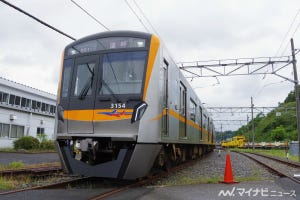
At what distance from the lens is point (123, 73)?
7.05 m

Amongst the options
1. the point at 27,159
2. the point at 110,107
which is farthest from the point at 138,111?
the point at 27,159

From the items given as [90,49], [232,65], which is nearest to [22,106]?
[232,65]

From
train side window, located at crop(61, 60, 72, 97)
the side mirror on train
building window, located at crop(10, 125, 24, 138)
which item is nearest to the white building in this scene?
building window, located at crop(10, 125, 24, 138)

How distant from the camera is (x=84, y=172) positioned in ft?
22.4

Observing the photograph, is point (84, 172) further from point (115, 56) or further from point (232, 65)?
point (232, 65)

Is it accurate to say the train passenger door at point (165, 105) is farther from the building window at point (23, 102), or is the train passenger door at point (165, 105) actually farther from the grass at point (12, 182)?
the building window at point (23, 102)

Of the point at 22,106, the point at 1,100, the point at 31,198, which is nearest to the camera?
the point at 31,198

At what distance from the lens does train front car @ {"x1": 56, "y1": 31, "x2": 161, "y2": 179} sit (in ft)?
21.5

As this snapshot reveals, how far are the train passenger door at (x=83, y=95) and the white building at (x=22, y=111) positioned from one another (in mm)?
19247

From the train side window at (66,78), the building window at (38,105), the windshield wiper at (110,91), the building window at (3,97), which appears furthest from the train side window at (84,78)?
the building window at (38,105)

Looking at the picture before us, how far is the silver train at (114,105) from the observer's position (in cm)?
656

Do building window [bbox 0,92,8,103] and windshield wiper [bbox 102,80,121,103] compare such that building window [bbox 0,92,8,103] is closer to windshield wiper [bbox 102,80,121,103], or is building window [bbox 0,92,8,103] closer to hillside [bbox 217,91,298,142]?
windshield wiper [bbox 102,80,121,103]

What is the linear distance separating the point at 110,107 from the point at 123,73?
31.4 inches

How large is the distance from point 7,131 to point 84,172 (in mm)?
20871
